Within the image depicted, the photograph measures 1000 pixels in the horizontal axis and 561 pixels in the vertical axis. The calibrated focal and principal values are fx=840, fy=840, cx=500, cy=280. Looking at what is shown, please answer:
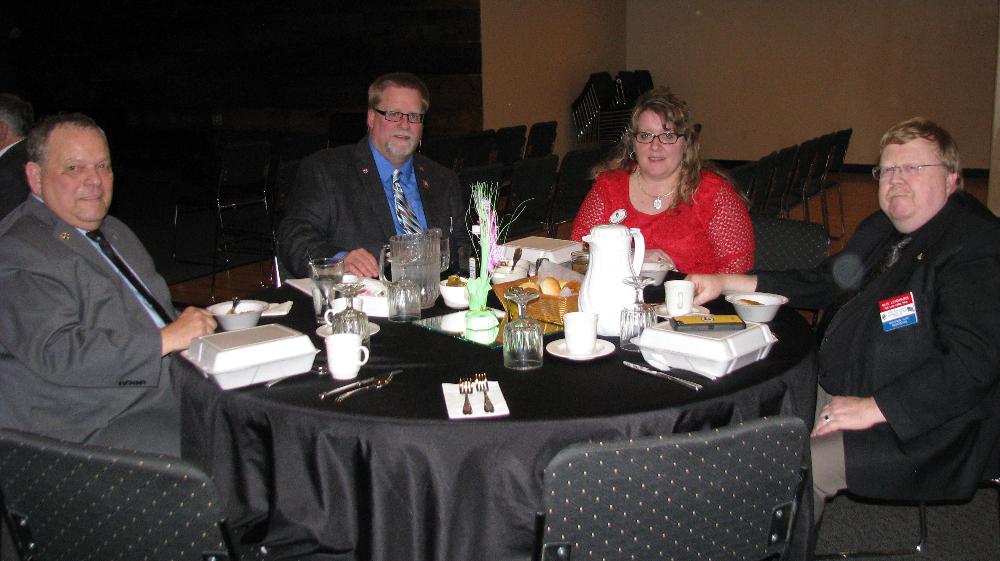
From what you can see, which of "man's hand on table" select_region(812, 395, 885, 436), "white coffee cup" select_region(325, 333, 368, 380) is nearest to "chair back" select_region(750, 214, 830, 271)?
"man's hand on table" select_region(812, 395, 885, 436)

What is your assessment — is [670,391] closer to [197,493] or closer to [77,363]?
[197,493]

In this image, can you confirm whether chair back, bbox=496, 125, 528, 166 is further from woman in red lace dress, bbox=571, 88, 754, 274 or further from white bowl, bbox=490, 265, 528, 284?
white bowl, bbox=490, 265, 528, 284

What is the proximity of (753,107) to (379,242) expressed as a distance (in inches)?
396

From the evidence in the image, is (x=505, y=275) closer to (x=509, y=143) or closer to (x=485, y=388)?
(x=485, y=388)

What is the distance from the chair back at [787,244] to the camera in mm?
3207

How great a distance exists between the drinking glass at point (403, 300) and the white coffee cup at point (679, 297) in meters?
0.67

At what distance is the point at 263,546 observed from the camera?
1759 mm

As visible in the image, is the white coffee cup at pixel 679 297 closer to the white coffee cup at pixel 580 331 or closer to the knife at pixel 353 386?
the white coffee cup at pixel 580 331

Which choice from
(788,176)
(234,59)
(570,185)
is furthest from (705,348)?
(234,59)

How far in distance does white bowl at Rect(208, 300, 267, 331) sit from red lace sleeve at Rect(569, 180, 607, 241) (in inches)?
63.4

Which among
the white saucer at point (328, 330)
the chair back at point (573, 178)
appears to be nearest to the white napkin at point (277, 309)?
the white saucer at point (328, 330)

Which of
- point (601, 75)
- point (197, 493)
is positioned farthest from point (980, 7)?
point (197, 493)

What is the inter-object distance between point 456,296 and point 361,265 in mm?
421

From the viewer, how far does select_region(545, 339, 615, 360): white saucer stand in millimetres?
1910
